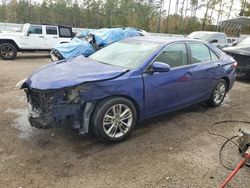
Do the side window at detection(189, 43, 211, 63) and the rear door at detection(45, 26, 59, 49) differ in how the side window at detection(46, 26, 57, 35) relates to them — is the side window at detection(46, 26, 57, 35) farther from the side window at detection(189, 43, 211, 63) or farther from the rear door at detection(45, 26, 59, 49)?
the side window at detection(189, 43, 211, 63)

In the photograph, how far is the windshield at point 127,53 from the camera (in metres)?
4.35

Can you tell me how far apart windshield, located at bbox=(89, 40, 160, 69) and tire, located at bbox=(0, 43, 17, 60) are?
811cm

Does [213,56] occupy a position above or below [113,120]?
above

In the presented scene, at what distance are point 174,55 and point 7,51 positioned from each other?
30.6 feet

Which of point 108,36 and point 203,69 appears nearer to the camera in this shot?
point 203,69

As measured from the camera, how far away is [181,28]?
2897 cm

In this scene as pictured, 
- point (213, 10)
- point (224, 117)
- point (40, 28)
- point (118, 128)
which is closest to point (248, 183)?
point (118, 128)

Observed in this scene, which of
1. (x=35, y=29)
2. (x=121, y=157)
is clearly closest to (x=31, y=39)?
(x=35, y=29)

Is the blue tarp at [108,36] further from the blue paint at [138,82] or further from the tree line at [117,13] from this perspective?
the tree line at [117,13]

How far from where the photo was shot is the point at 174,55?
15.5 ft

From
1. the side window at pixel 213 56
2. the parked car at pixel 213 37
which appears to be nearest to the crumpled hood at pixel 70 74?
the side window at pixel 213 56

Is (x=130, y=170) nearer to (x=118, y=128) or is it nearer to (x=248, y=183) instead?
(x=118, y=128)

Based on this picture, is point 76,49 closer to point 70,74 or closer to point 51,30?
point 51,30

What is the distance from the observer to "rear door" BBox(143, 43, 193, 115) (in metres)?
4.25
